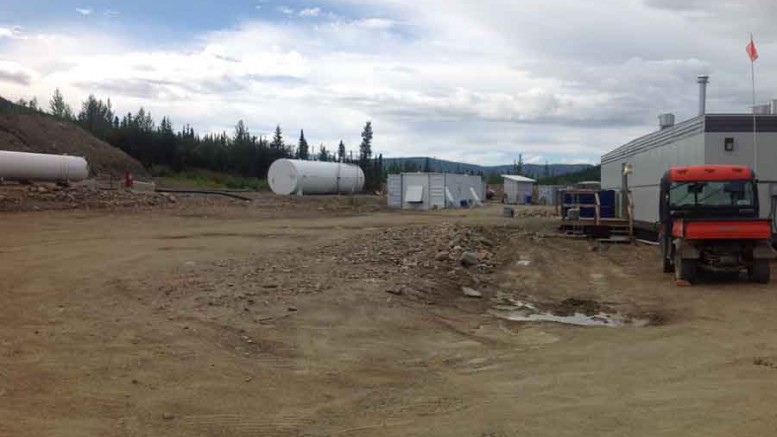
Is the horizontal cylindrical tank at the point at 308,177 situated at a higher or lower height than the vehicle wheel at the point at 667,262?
higher

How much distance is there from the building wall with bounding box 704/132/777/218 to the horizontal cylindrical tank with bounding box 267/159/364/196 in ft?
130

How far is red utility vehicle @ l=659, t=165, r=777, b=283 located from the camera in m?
16.3

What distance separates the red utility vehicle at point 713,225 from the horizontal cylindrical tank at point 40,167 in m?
33.2

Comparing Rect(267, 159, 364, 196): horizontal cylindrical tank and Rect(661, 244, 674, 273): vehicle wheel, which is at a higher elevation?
Rect(267, 159, 364, 196): horizontal cylindrical tank

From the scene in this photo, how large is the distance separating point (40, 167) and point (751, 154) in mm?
34921

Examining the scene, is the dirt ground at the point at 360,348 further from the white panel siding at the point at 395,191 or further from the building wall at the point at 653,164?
the white panel siding at the point at 395,191

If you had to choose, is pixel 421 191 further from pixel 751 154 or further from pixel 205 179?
pixel 751 154

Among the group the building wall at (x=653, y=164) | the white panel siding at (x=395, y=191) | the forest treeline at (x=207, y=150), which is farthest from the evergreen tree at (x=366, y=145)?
the building wall at (x=653, y=164)

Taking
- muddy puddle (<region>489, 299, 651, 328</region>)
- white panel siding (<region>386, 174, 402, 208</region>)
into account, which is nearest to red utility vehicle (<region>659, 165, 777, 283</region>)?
muddy puddle (<region>489, 299, 651, 328</region>)

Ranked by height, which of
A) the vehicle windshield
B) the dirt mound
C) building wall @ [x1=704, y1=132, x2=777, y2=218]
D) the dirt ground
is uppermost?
the dirt mound

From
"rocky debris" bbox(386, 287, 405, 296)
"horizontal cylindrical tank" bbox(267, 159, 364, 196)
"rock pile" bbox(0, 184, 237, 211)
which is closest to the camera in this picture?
"rocky debris" bbox(386, 287, 405, 296)

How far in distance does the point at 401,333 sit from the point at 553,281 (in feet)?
25.5

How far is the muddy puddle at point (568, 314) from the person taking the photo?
42.9 feet

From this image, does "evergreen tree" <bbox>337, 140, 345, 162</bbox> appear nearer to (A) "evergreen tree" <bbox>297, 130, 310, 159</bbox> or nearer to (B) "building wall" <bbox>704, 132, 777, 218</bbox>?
(A) "evergreen tree" <bbox>297, 130, 310, 159</bbox>
